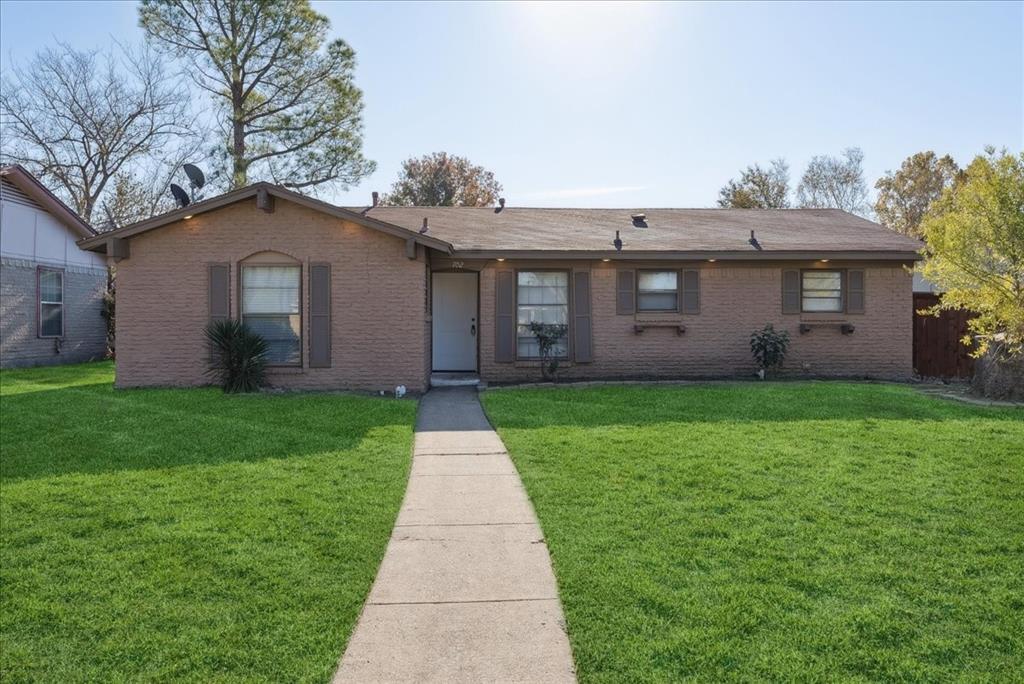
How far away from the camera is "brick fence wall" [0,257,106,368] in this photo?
17109 mm

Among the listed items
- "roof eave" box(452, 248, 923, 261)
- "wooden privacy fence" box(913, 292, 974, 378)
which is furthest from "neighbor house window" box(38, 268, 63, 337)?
"wooden privacy fence" box(913, 292, 974, 378)

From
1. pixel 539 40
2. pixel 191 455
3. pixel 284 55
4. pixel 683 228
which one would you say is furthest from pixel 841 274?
pixel 284 55

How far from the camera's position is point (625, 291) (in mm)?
13711

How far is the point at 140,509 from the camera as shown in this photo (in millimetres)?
5426

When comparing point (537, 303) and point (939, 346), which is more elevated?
point (537, 303)

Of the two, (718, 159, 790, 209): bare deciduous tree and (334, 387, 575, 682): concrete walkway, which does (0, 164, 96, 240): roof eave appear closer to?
(334, 387, 575, 682): concrete walkway

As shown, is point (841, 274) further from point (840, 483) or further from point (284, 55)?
point (284, 55)

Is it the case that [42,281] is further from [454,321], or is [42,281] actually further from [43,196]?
[454,321]

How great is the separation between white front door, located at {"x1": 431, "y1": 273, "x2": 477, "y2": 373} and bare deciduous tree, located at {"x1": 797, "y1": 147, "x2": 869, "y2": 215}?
1251 inches

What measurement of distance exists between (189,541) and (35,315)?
54.5ft

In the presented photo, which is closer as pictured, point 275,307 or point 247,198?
point 247,198

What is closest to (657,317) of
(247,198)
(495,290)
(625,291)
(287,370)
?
(625,291)

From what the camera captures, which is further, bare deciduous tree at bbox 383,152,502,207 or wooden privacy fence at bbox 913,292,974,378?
bare deciduous tree at bbox 383,152,502,207

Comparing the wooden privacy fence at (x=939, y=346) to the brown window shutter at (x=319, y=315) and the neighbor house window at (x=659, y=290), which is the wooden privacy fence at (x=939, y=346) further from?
the brown window shutter at (x=319, y=315)
